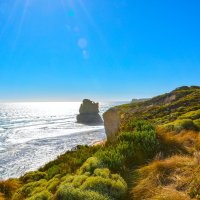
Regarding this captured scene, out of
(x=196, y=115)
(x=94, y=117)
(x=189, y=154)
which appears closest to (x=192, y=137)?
(x=189, y=154)

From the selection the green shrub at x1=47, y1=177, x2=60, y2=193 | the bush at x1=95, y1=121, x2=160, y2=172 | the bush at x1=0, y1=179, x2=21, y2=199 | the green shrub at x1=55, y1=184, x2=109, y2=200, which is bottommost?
the bush at x1=0, y1=179, x2=21, y2=199

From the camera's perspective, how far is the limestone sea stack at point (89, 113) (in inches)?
4597

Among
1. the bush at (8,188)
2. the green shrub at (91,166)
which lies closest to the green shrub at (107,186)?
the green shrub at (91,166)

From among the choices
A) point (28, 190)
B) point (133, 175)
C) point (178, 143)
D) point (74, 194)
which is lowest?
point (28, 190)

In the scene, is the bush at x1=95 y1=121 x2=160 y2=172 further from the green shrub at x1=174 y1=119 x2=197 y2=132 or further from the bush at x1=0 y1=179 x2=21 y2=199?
the green shrub at x1=174 y1=119 x2=197 y2=132

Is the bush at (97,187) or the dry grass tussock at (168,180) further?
the bush at (97,187)

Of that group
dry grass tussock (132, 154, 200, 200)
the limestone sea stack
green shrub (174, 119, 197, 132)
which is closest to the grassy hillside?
dry grass tussock (132, 154, 200, 200)

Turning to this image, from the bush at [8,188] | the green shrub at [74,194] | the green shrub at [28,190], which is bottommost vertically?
the bush at [8,188]

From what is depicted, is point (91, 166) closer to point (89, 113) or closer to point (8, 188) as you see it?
point (8, 188)

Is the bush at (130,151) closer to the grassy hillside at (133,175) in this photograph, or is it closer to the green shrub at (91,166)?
the grassy hillside at (133,175)

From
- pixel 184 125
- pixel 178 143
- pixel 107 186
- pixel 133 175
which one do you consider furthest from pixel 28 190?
pixel 184 125

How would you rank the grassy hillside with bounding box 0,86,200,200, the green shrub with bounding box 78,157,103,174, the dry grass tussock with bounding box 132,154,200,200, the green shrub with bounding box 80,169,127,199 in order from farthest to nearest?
the green shrub with bounding box 78,157,103,174 → the green shrub with bounding box 80,169,127,199 → the grassy hillside with bounding box 0,86,200,200 → the dry grass tussock with bounding box 132,154,200,200

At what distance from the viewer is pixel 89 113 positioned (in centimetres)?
12056

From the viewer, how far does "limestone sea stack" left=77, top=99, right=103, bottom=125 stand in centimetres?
11678
